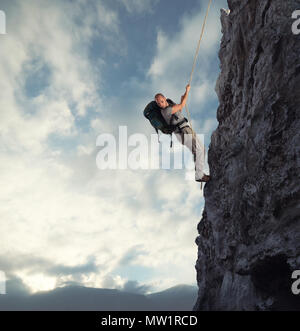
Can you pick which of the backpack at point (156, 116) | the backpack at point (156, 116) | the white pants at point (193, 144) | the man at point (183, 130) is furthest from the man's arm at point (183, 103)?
the white pants at point (193, 144)

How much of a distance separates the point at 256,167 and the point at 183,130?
4.11 metres

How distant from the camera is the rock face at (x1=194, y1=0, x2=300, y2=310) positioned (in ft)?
27.1

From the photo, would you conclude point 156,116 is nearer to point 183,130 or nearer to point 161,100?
point 161,100

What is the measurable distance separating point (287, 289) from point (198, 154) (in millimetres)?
6777

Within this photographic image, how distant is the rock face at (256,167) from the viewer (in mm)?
8258

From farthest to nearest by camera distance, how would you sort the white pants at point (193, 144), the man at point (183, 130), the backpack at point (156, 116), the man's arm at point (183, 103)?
the white pants at point (193, 144)
the backpack at point (156, 116)
the man at point (183, 130)
the man's arm at point (183, 103)

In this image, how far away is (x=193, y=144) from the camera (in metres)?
13.2

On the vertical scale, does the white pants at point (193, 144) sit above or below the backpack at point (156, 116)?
below

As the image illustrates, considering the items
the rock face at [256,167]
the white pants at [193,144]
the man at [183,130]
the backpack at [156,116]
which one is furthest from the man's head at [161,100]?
the rock face at [256,167]

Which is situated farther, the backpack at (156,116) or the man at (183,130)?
the backpack at (156,116)

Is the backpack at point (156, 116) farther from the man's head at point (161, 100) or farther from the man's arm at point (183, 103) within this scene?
the man's arm at point (183, 103)

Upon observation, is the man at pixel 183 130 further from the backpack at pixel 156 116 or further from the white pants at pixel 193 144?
the backpack at pixel 156 116

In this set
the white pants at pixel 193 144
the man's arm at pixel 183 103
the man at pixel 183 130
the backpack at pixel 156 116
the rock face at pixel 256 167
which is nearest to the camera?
the rock face at pixel 256 167
